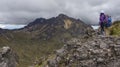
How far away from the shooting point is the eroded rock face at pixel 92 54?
41688 millimetres

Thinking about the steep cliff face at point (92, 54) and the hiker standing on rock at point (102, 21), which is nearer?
the steep cliff face at point (92, 54)

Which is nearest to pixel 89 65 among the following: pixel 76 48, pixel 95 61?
pixel 95 61

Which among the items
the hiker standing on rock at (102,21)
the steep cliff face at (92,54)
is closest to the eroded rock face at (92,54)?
the steep cliff face at (92,54)

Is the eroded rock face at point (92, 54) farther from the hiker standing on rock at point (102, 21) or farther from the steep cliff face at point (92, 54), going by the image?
the hiker standing on rock at point (102, 21)

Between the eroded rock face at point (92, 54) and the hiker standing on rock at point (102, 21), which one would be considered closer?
the eroded rock face at point (92, 54)

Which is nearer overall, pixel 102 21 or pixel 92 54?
pixel 92 54

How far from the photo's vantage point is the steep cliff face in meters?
41.7

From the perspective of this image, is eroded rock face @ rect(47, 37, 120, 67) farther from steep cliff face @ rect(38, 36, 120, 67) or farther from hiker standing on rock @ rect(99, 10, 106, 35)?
hiker standing on rock @ rect(99, 10, 106, 35)

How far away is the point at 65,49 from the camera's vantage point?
48.2 m

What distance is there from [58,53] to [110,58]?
1036 centimetres

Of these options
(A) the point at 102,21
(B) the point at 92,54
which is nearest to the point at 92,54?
(B) the point at 92,54

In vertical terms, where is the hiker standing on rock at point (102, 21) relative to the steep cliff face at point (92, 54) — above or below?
above

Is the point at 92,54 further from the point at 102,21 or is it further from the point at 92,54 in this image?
the point at 102,21

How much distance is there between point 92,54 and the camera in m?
42.6
